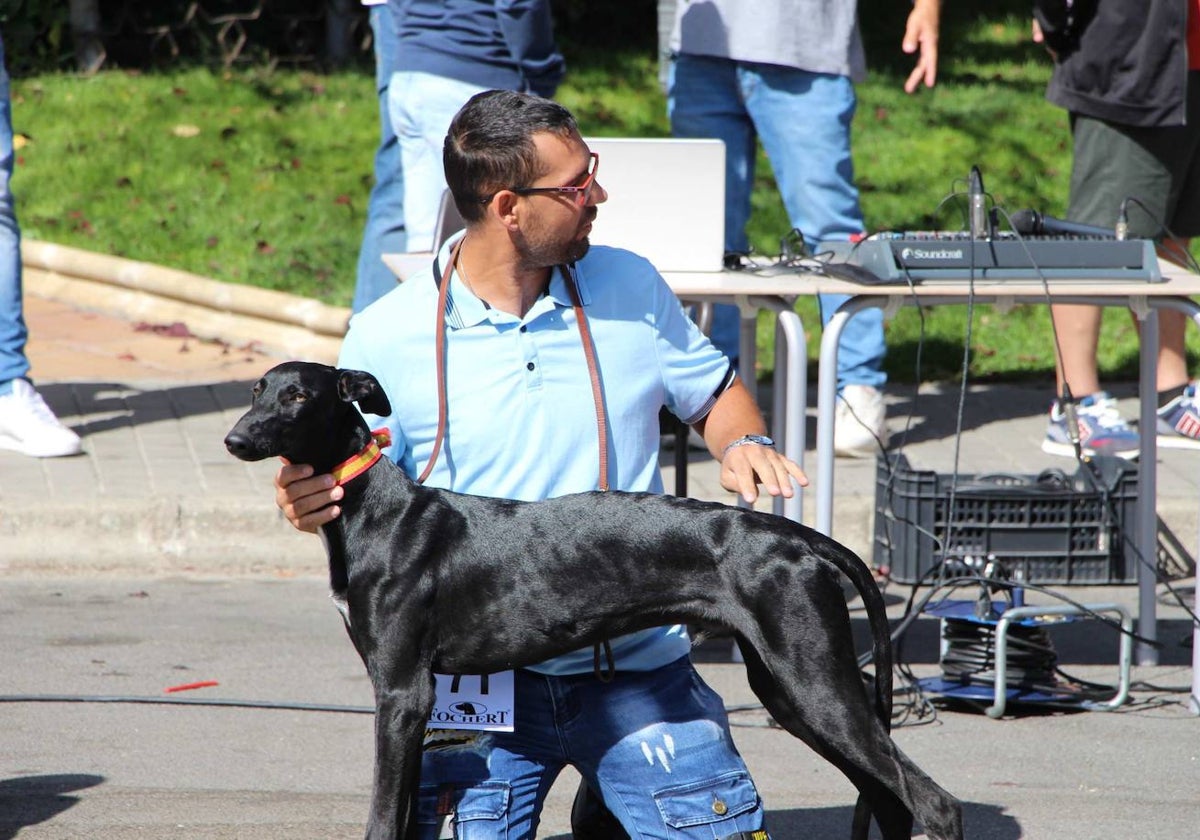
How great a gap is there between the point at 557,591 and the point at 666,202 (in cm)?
218

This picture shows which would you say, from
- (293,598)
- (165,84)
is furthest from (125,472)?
(165,84)

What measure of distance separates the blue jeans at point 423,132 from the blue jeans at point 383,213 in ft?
1.58

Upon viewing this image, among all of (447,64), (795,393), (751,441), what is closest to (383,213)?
(447,64)

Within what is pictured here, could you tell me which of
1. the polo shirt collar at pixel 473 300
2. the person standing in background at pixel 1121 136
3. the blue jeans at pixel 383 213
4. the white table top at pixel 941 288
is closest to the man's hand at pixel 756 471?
the polo shirt collar at pixel 473 300

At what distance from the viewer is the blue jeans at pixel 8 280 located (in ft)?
21.5

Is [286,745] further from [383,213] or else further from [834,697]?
[383,213]

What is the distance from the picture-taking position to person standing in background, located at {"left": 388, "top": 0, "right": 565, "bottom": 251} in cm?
625

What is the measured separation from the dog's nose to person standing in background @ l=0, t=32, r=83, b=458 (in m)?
3.89

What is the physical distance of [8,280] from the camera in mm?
6617

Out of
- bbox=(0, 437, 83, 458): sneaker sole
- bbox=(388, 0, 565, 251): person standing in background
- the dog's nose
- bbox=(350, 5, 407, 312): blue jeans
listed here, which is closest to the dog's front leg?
the dog's nose

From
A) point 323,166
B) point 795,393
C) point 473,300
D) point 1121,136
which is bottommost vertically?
point 795,393

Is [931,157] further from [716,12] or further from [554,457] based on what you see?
[554,457]

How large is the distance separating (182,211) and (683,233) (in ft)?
20.2

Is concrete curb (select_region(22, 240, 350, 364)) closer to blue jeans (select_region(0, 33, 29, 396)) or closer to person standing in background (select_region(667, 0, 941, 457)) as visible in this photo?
blue jeans (select_region(0, 33, 29, 396))
